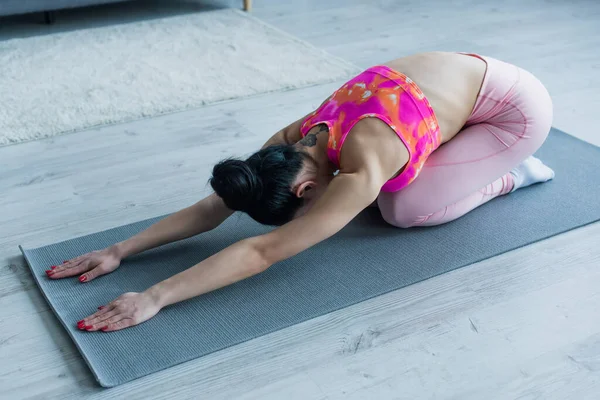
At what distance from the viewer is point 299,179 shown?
1.82m

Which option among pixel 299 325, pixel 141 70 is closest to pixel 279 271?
pixel 299 325

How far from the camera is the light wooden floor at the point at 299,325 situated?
5.40 feet

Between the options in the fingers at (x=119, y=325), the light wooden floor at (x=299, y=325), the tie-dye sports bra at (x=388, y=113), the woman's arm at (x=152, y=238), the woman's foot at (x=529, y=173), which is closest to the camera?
the light wooden floor at (x=299, y=325)

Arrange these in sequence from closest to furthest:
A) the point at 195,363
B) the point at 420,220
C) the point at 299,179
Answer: the point at 195,363 → the point at 299,179 → the point at 420,220

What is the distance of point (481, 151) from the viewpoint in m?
2.18

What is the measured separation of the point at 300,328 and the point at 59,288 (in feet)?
2.04

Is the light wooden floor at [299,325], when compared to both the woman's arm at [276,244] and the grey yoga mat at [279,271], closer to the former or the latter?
the grey yoga mat at [279,271]

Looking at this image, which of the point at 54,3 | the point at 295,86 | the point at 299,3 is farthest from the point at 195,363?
the point at 299,3

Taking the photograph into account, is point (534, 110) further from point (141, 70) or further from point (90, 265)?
point (141, 70)

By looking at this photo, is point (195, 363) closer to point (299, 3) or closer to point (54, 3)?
point (54, 3)

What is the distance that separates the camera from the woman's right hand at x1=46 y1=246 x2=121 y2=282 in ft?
6.48

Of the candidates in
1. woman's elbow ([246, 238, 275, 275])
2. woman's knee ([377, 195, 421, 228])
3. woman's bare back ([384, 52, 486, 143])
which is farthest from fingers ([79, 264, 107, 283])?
woman's bare back ([384, 52, 486, 143])

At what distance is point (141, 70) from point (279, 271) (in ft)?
5.70

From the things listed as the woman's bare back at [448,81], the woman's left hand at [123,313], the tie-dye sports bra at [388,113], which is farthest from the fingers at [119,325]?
the woman's bare back at [448,81]
